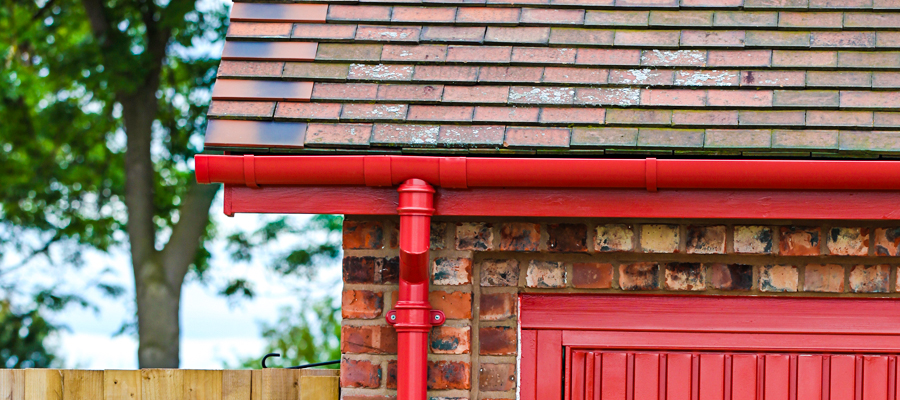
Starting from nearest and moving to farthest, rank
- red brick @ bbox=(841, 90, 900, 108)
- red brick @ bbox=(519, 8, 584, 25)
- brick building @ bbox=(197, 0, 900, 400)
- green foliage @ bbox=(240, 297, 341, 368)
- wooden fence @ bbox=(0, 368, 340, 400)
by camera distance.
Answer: brick building @ bbox=(197, 0, 900, 400), red brick @ bbox=(841, 90, 900, 108), red brick @ bbox=(519, 8, 584, 25), wooden fence @ bbox=(0, 368, 340, 400), green foliage @ bbox=(240, 297, 341, 368)

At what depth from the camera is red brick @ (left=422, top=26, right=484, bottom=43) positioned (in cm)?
287

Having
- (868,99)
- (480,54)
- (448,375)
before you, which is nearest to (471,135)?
(480,54)

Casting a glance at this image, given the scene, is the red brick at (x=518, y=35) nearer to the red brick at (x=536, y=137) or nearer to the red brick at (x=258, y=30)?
the red brick at (x=536, y=137)

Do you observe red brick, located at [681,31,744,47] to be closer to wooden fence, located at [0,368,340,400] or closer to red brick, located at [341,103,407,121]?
red brick, located at [341,103,407,121]

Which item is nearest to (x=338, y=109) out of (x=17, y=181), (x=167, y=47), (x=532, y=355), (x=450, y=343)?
(x=450, y=343)

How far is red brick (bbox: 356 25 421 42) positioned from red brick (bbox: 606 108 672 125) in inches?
31.4

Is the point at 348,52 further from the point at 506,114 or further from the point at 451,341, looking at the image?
the point at 451,341

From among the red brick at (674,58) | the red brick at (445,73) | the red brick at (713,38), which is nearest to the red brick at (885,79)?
the red brick at (713,38)

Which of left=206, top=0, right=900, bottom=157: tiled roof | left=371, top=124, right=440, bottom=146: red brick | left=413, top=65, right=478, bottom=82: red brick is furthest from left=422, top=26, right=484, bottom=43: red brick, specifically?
left=371, top=124, right=440, bottom=146: red brick

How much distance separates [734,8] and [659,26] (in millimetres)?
319

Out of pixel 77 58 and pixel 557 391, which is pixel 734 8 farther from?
pixel 77 58

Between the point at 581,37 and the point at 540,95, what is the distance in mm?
340

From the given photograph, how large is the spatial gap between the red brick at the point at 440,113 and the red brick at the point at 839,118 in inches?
45.2

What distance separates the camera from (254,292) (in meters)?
9.30
